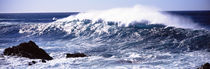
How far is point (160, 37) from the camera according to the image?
17.8 metres

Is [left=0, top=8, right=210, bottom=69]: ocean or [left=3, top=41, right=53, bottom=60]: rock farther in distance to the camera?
[left=3, top=41, right=53, bottom=60]: rock

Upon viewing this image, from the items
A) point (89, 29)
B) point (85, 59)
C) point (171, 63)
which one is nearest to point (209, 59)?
point (171, 63)

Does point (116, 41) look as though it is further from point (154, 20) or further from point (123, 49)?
point (154, 20)

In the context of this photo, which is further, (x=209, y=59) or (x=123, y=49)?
(x=123, y=49)

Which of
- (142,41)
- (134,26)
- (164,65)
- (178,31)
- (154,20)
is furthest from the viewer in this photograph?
(154,20)

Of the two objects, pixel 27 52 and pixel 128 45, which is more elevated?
pixel 27 52

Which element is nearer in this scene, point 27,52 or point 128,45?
point 27,52

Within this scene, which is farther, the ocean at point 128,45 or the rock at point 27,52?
the rock at point 27,52

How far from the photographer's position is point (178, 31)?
61.3ft

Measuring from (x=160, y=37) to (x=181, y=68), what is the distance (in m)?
8.43

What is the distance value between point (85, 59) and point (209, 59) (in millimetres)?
6111

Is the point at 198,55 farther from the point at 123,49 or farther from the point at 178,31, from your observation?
the point at 178,31

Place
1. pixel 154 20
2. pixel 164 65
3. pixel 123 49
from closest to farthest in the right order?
pixel 164 65 < pixel 123 49 < pixel 154 20

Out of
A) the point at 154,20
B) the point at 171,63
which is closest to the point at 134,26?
the point at 154,20
